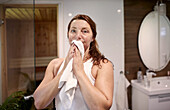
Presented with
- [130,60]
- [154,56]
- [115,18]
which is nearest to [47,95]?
[115,18]

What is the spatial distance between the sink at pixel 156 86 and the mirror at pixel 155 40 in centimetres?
18

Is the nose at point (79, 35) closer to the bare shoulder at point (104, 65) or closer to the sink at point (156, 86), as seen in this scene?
the bare shoulder at point (104, 65)

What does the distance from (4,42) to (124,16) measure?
1581 mm

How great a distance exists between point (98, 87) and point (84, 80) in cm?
9

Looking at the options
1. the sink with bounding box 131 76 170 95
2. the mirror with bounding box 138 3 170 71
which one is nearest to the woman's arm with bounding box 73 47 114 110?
the sink with bounding box 131 76 170 95

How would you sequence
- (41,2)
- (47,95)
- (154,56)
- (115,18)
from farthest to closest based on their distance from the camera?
(154,56) → (115,18) → (41,2) → (47,95)

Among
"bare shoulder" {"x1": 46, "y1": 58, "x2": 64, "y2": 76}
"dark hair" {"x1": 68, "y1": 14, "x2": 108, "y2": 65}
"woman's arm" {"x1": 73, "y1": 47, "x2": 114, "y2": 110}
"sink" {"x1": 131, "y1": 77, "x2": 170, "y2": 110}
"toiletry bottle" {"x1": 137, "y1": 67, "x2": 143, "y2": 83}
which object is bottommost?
"sink" {"x1": 131, "y1": 77, "x2": 170, "y2": 110}

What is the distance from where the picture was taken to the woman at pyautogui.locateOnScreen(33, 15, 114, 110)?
2.08 ft

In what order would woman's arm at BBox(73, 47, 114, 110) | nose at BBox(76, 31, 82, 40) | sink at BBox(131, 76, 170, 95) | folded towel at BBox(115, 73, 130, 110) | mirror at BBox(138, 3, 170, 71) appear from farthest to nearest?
1. mirror at BBox(138, 3, 170, 71)
2. folded towel at BBox(115, 73, 130, 110)
3. sink at BBox(131, 76, 170, 95)
4. nose at BBox(76, 31, 82, 40)
5. woman's arm at BBox(73, 47, 114, 110)

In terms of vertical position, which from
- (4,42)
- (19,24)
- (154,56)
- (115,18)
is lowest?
(154,56)

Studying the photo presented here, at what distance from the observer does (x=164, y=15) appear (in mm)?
2084

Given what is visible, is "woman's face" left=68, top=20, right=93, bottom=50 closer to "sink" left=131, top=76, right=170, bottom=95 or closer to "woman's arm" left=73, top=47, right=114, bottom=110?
"woman's arm" left=73, top=47, right=114, bottom=110

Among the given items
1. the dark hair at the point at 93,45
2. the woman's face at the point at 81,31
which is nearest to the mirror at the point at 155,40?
the dark hair at the point at 93,45

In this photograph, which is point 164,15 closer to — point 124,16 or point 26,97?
point 124,16
